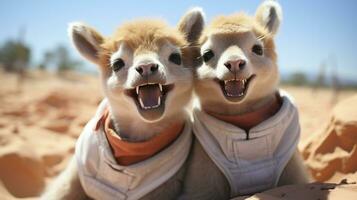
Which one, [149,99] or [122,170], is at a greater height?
[149,99]

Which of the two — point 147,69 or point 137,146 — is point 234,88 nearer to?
point 147,69

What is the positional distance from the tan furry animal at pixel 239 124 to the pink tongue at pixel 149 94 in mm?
521

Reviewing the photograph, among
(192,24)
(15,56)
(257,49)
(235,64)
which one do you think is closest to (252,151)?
(235,64)

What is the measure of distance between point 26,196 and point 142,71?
3.57m

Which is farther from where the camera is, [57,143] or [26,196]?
[57,143]

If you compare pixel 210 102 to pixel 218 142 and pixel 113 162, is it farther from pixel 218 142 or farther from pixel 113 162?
pixel 113 162

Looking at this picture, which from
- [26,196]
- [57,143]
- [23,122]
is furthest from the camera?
[23,122]

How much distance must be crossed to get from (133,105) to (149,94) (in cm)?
24

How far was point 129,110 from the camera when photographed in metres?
3.93

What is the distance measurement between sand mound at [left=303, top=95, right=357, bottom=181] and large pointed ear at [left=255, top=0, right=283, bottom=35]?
5.27 feet

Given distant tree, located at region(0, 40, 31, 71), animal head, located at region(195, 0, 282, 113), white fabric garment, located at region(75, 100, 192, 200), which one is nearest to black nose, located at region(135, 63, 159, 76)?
animal head, located at region(195, 0, 282, 113)

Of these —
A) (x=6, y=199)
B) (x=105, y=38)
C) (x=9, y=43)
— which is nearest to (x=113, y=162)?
(x=105, y=38)

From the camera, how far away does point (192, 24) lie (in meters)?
4.32

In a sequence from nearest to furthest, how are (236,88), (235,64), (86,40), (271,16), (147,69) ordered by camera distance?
(147,69)
(235,64)
(236,88)
(86,40)
(271,16)
